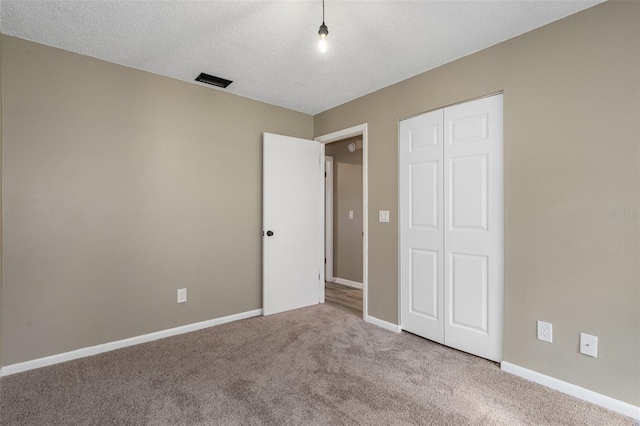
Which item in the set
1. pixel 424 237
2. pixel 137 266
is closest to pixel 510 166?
pixel 424 237

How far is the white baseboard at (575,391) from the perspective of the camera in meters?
1.76

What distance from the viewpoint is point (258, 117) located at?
11.6ft

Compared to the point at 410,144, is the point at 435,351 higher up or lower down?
lower down

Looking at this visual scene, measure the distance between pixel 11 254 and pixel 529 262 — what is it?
363cm

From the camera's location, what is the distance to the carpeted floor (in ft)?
5.71

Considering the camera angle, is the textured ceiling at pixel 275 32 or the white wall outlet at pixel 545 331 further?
the white wall outlet at pixel 545 331

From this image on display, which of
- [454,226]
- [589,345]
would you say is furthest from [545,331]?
[454,226]

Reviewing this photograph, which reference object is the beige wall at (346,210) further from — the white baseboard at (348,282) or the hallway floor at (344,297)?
the hallway floor at (344,297)

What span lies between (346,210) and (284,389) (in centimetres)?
340

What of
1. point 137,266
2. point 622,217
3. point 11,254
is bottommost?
point 137,266

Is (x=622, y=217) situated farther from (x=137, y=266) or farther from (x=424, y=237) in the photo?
(x=137, y=266)

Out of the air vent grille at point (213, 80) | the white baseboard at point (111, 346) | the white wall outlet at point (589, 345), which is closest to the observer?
the white wall outlet at point (589, 345)

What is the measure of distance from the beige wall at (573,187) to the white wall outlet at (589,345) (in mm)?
35

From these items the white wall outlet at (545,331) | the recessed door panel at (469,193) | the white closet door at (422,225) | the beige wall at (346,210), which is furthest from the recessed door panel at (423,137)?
the beige wall at (346,210)
